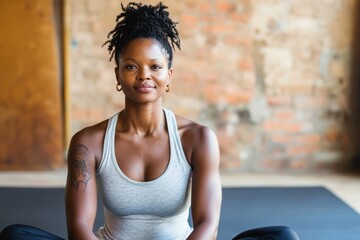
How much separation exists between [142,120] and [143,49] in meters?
0.26

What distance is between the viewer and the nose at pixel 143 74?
1.55 metres

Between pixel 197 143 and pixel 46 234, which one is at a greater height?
pixel 197 143

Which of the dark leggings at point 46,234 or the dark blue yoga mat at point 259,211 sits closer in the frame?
the dark leggings at point 46,234

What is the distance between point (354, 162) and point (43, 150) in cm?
246

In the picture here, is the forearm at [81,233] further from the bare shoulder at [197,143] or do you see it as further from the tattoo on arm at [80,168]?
the bare shoulder at [197,143]

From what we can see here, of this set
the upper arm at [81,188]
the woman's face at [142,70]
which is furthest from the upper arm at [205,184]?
the upper arm at [81,188]

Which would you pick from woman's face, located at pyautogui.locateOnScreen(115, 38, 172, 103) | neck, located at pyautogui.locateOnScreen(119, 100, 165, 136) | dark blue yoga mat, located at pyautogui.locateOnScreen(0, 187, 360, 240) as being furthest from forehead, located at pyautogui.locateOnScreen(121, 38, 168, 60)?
dark blue yoga mat, located at pyautogui.locateOnScreen(0, 187, 360, 240)

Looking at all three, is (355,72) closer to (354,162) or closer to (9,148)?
(354,162)

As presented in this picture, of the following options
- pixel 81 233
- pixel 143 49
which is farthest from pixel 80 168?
pixel 143 49

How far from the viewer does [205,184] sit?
5.30ft

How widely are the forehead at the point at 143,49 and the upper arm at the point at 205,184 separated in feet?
1.00

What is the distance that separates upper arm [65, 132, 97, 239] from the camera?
5.16 ft

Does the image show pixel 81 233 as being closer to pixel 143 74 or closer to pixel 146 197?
pixel 146 197

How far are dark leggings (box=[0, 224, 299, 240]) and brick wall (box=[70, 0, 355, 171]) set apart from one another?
209cm
